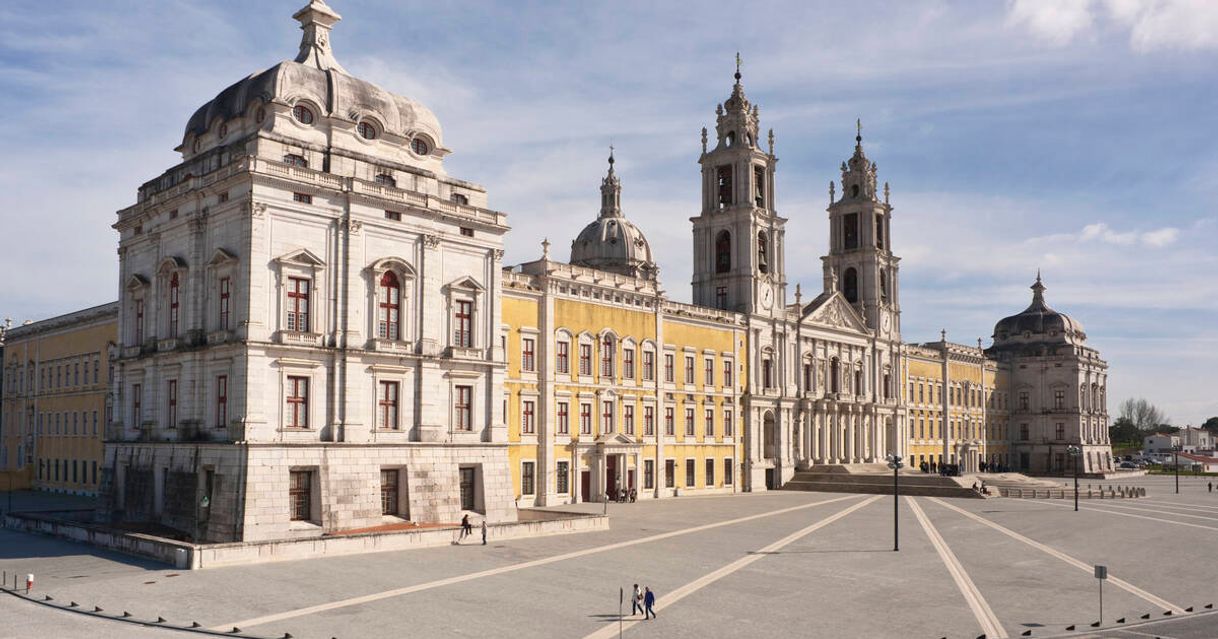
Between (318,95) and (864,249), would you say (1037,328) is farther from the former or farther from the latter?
(318,95)

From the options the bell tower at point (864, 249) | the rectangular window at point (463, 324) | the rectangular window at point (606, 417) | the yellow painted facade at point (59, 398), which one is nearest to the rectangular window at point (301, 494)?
the rectangular window at point (463, 324)

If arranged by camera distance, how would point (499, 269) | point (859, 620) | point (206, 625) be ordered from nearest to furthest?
1. point (206, 625)
2. point (859, 620)
3. point (499, 269)

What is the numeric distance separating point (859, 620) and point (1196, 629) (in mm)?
8326

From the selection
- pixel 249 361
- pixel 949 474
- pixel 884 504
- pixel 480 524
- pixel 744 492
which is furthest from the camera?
pixel 949 474

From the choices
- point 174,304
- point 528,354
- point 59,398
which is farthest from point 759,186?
point 59,398

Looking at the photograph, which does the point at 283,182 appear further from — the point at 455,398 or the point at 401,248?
the point at 455,398

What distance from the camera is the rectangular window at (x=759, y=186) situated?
76.5m

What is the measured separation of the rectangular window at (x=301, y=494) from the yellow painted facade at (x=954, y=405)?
63879 millimetres

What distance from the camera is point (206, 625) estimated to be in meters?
24.9

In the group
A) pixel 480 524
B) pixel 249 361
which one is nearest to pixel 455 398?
pixel 480 524

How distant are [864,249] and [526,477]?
46650 millimetres

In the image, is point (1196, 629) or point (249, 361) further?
point (249, 361)

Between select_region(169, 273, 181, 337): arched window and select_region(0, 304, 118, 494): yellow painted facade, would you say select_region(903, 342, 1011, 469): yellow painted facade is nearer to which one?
select_region(0, 304, 118, 494): yellow painted facade

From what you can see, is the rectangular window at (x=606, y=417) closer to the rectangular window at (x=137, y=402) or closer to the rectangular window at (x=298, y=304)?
the rectangular window at (x=298, y=304)
